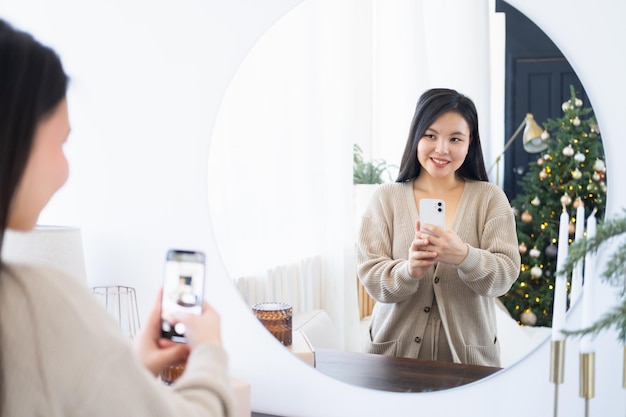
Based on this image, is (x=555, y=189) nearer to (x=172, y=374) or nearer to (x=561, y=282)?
(x=561, y=282)

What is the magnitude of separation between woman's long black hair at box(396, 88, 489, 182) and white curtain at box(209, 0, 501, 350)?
0.05 feet

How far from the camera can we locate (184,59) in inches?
62.6

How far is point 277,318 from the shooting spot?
1509 mm

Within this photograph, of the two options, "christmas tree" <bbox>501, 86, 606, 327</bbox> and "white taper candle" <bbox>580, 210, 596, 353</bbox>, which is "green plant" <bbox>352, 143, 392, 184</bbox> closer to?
"christmas tree" <bbox>501, 86, 606, 327</bbox>

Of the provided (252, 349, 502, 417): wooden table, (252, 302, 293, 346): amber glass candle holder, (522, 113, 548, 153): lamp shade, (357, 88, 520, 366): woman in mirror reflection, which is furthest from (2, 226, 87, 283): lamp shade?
(522, 113, 548, 153): lamp shade

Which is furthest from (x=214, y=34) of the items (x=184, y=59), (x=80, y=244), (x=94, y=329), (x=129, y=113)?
(x=94, y=329)

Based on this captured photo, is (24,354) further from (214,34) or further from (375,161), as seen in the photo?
(214,34)

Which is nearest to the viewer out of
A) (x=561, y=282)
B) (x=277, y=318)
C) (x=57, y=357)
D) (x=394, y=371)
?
(x=57, y=357)

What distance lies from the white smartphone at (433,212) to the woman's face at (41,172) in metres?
0.74

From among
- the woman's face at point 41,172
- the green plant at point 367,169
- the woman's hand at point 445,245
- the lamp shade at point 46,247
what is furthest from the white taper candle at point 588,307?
the lamp shade at point 46,247

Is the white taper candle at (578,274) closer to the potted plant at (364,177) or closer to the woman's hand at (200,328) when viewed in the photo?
the potted plant at (364,177)

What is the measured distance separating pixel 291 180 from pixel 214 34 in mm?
351

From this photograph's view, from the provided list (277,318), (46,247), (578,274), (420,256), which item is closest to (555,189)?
(578,274)

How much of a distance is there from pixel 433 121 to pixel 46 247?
83 cm
